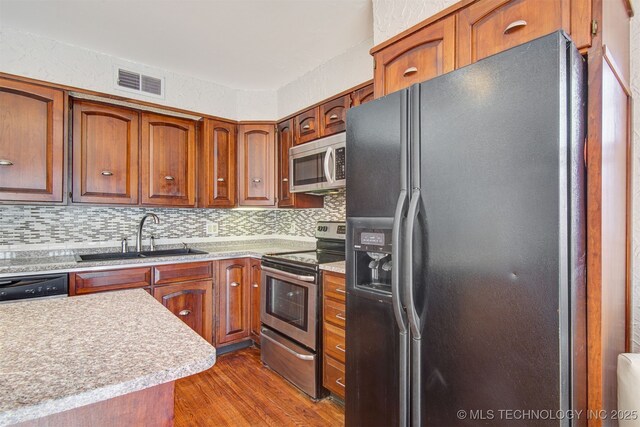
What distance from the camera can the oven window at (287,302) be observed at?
92.0 inches

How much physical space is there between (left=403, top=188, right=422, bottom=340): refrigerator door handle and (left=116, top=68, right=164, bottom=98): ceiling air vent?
264 cm

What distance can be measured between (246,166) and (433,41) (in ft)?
7.16

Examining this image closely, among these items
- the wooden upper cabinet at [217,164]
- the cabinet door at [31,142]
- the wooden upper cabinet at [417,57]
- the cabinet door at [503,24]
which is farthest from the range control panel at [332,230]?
the cabinet door at [31,142]

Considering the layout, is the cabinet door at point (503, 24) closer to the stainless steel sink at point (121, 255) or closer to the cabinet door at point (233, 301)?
the cabinet door at point (233, 301)

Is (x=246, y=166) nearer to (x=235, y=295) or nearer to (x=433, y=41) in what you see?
(x=235, y=295)

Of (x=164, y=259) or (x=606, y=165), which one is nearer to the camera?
(x=606, y=165)

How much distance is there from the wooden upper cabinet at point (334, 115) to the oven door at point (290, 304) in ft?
3.75

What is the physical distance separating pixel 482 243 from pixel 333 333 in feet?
4.28

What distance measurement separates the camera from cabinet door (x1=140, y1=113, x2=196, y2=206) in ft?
9.27

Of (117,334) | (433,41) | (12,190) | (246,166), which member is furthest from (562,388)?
(12,190)

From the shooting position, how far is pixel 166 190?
293 centimetres

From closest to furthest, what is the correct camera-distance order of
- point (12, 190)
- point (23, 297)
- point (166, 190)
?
point (23, 297), point (12, 190), point (166, 190)

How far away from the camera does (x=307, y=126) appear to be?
2.91 metres

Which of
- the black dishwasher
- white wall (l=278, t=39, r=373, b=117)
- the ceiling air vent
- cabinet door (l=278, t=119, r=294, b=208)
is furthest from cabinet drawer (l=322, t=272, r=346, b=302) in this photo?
the ceiling air vent
